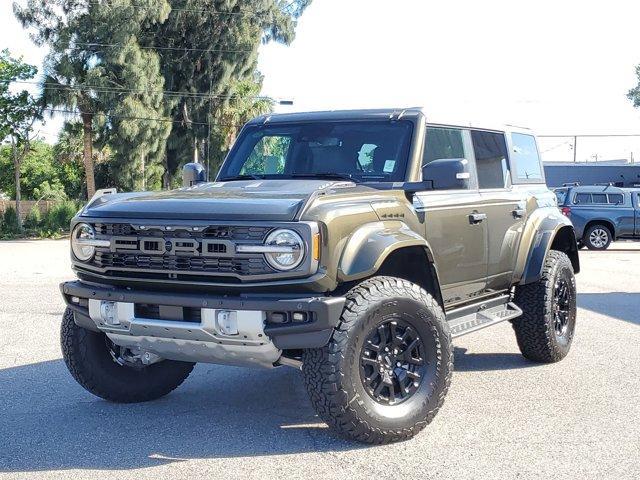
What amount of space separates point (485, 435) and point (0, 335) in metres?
5.55

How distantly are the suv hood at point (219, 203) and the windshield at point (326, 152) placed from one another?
0.35 meters

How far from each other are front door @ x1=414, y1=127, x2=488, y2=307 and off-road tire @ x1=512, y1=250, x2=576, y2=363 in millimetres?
813

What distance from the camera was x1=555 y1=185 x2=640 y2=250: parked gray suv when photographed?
2302cm

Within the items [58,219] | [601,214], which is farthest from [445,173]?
[58,219]

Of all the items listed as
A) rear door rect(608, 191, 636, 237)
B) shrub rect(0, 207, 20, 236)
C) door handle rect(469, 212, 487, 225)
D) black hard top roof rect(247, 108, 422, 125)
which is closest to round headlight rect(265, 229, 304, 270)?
black hard top roof rect(247, 108, 422, 125)

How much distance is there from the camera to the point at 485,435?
4.95 meters

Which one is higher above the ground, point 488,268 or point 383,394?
point 488,268

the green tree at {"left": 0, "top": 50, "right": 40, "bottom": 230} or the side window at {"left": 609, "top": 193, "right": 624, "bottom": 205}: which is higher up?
the green tree at {"left": 0, "top": 50, "right": 40, "bottom": 230}

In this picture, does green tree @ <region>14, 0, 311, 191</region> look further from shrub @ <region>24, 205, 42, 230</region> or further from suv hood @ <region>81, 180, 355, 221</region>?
suv hood @ <region>81, 180, 355, 221</region>

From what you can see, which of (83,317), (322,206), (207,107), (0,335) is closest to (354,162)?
(322,206)

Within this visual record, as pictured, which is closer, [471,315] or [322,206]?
[322,206]

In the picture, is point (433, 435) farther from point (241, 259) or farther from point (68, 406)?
point (68, 406)

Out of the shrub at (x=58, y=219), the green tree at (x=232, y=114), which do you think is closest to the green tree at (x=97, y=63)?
the shrub at (x=58, y=219)

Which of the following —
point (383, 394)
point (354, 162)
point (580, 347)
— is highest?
point (354, 162)
